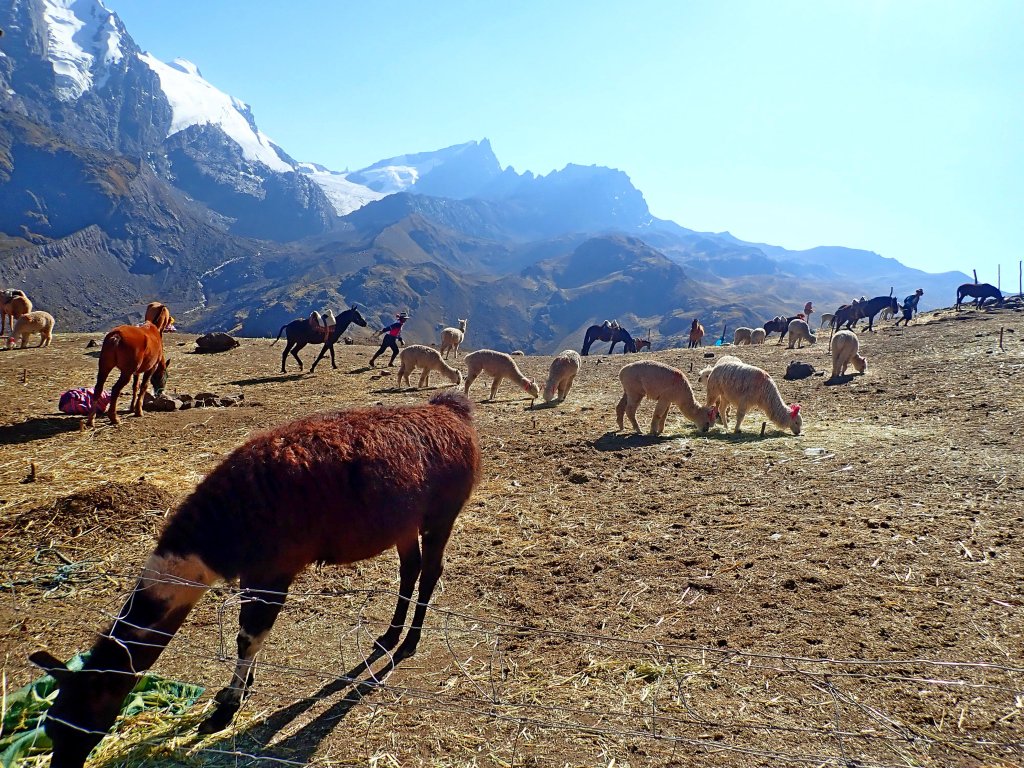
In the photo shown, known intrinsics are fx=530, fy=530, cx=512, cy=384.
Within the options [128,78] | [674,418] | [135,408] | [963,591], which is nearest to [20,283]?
[135,408]

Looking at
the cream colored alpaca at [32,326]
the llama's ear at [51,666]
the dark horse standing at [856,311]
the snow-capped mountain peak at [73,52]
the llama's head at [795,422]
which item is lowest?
the llama's ear at [51,666]

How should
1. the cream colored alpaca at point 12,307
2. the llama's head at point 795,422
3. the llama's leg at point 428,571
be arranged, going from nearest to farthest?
the llama's leg at point 428,571
the llama's head at point 795,422
the cream colored alpaca at point 12,307

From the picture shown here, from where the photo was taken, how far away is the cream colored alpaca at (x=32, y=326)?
1841cm

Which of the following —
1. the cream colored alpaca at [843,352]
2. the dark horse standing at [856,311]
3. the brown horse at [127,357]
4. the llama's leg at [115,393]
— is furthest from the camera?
the dark horse standing at [856,311]

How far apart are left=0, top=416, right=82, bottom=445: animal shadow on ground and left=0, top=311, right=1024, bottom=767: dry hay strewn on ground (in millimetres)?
63

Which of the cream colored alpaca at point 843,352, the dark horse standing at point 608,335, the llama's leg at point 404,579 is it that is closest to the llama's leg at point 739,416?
the cream colored alpaca at point 843,352

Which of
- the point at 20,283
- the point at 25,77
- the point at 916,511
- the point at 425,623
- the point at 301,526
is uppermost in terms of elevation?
the point at 25,77

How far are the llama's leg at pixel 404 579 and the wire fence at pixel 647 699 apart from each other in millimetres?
188

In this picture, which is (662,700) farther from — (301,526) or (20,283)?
(20,283)

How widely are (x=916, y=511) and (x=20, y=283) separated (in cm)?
12341

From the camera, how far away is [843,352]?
16734 millimetres

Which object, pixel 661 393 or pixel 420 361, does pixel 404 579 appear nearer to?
pixel 661 393

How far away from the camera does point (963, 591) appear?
4863 mm

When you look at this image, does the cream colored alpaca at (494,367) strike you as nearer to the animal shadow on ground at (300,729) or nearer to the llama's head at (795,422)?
the llama's head at (795,422)
